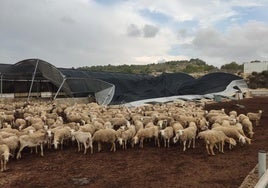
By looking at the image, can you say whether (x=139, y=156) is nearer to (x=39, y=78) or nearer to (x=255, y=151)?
(x=255, y=151)

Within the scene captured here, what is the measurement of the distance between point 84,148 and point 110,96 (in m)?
19.8

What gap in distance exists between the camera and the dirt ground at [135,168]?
28.6 feet

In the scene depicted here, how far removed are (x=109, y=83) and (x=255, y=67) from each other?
5621 centimetres

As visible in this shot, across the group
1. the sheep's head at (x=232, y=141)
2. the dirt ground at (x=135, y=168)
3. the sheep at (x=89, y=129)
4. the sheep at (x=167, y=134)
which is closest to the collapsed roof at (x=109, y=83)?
the sheep at (x=89, y=129)

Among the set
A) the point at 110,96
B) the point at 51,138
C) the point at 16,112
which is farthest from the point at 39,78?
the point at 51,138

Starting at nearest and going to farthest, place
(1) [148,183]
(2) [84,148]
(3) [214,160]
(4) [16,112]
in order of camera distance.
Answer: (1) [148,183], (3) [214,160], (2) [84,148], (4) [16,112]

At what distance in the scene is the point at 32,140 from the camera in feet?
38.8

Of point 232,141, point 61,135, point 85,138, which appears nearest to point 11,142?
point 61,135

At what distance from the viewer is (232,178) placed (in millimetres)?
8609

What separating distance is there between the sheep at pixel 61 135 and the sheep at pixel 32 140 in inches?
16.5

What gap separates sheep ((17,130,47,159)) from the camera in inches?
458

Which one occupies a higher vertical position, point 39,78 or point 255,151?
point 39,78

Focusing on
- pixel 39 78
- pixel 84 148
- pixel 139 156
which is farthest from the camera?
pixel 39 78

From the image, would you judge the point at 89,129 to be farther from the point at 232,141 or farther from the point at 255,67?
the point at 255,67
